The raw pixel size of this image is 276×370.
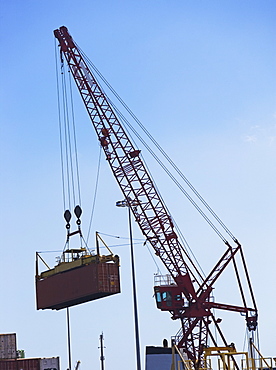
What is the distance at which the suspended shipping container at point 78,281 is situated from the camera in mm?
65812

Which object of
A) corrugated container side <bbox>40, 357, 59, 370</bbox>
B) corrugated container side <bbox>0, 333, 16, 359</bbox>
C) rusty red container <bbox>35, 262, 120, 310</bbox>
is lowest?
corrugated container side <bbox>40, 357, 59, 370</bbox>

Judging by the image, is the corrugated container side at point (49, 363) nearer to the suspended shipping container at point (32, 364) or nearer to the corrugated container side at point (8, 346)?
the suspended shipping container at point (32, 364)

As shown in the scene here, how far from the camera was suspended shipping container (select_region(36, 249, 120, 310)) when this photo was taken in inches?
2591

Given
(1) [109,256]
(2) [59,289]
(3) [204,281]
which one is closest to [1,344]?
(2) [59,289]

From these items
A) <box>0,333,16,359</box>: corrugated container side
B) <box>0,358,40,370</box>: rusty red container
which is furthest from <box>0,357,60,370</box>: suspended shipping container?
<box>0,333,16,359</box>: corrugated container side

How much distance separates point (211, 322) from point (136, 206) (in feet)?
67.6

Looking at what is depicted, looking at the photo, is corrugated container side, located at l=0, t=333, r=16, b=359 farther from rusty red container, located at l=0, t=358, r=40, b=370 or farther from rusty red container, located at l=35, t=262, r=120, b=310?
rusty red container, located at l=35, t=262, r=120, b=310

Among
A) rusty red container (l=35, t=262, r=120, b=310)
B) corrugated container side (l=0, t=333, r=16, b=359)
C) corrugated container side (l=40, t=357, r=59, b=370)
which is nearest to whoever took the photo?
rusty red container (l=35, t=262, r=120, b=310)

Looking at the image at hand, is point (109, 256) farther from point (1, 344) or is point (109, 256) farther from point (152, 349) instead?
point (1, 344)

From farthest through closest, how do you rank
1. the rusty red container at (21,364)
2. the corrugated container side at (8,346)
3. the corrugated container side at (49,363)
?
1. the corrugated container side at (8,346)
2. the rusty red container at (21,364)
3. the corrugated container side at (49,363)

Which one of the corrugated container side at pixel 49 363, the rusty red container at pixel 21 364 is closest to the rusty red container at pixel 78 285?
the corrugated container side at pixel 49 363

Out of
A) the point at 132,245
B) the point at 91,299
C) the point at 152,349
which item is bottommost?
the point at 152,349

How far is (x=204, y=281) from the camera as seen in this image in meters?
98.0

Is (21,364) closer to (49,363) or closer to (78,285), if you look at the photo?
(49,363)
